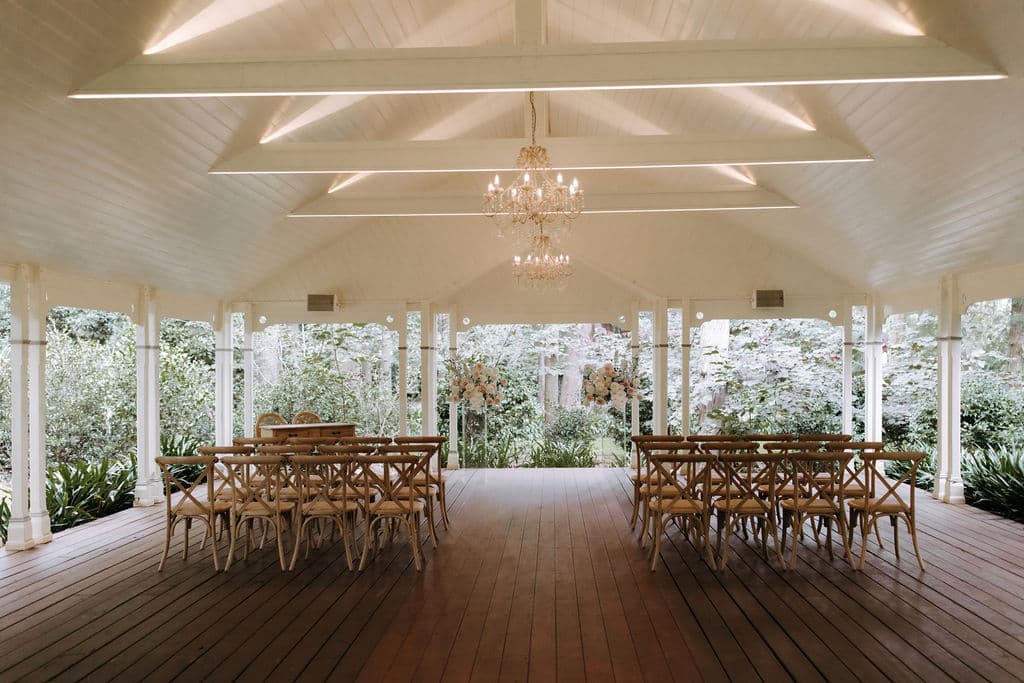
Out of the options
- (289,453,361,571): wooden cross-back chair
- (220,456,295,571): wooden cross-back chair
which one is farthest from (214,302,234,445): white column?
(289,453,361,571): wooden cross-back chair

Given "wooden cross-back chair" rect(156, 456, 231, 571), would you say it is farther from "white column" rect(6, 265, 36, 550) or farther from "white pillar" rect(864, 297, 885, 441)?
"white pillar" rect(864, 297, 885, 441)

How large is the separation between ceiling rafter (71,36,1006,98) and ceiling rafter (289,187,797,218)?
14.1ft

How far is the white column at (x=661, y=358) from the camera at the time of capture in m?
11.5

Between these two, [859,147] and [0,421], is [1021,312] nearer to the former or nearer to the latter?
[859,147]

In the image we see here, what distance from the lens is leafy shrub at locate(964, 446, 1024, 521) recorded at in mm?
8102

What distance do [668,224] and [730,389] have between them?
19.8ft

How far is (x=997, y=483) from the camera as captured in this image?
27.9 ft

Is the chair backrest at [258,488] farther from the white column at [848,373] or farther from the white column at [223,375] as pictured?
the white column at [848,373]

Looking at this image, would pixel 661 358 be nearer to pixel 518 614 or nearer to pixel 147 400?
pixel 147 400

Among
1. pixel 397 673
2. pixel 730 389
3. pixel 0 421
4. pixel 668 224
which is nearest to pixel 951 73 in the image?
pixel 397 673

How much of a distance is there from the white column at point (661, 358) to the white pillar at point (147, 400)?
6.72 metres

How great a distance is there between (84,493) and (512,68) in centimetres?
655

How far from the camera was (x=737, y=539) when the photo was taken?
6.88 m

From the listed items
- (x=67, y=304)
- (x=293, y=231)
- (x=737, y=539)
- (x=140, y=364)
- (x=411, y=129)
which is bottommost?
(x=737, y=539)
